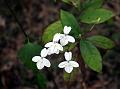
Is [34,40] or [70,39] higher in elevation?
[34,40]

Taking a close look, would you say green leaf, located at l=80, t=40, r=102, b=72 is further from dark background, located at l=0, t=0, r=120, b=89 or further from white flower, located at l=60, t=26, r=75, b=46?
dark background, located at l=0, t=0, r=120, b=89

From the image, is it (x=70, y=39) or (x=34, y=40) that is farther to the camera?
(x=34, y=40)

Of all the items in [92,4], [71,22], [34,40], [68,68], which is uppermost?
[34,40]

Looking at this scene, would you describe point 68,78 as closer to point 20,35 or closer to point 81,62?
point 81,62

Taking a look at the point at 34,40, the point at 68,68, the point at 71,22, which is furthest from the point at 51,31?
the point at 34,40

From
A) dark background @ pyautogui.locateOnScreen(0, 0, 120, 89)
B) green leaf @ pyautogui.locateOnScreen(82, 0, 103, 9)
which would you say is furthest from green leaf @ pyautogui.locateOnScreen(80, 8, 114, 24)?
dark background @ pyautogui.locateOnScreen(0, 0, 120, 89)

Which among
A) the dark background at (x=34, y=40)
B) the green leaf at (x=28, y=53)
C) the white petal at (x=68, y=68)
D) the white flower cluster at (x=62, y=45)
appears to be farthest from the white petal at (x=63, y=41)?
the dark background at (x=34, y=40)

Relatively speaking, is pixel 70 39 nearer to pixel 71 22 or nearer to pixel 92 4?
pixel 71 22
